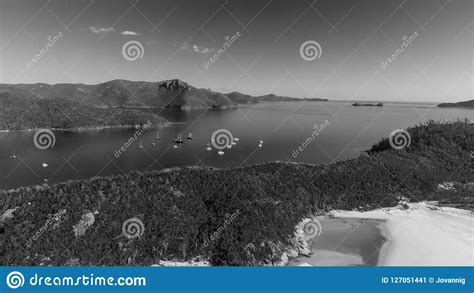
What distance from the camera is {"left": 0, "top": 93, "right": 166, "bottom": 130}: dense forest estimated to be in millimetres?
96562

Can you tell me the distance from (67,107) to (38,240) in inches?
4501

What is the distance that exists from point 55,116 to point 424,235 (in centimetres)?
11316

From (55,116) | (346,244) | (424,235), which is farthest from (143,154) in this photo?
(55,116)

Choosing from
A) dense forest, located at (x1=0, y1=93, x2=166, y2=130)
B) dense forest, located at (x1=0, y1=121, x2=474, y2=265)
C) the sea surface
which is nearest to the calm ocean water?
dense forest, located at (x1=0, y1=93, x2=166, y2=130)

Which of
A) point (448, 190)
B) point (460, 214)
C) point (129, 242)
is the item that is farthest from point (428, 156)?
point (129, 242)

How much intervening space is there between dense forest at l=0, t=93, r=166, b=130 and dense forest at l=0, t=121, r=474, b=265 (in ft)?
284

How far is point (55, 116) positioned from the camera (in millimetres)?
104438

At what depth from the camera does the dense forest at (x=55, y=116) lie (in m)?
96.6

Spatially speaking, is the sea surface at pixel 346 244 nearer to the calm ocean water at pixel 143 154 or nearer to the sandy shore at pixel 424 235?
the sandy shore at pixel 424 235

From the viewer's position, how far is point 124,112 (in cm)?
11975

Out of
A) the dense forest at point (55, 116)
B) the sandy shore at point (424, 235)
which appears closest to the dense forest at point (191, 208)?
the sandy shore at point (424, 235)

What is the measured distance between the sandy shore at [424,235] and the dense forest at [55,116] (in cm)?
9282

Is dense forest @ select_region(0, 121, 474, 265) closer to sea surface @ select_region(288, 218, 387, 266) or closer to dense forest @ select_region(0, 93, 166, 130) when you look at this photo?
sea surface @ select_region(288, 218, 387, 266)

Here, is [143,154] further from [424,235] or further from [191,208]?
[424,235]
